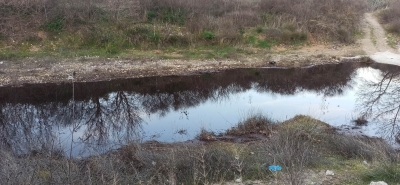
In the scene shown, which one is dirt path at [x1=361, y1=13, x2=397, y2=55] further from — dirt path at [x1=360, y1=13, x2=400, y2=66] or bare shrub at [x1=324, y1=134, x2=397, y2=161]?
bare shrub at [x1=324, y1=134, x2=397, y2=161]

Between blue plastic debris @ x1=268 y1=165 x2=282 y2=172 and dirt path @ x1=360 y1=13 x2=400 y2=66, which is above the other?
blue plastic debris @ x1=268 y1=165 x2=282 y2=172

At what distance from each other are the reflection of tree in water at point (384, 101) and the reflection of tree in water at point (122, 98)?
1.11 m

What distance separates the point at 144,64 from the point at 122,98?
11.4 ft

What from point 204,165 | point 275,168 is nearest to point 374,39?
point 275,168

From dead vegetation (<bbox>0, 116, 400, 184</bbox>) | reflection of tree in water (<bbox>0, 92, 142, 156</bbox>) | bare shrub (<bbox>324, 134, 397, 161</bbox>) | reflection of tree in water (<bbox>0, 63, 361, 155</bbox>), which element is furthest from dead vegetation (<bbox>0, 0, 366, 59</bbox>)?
bare shrub (<bbox>324, 134, 397, 161</bbox>)

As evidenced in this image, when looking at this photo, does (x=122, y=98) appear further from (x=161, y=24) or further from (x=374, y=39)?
(x=374, y=39)

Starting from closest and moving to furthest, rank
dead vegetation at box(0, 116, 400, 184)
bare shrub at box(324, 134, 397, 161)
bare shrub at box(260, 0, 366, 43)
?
dead vegetation at box(0, 116, 400, 184)
bare shrub at box(324, 134, 397, 161)
bare shrub at box(260, 0, 366, 43)

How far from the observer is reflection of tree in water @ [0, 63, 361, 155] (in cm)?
1102

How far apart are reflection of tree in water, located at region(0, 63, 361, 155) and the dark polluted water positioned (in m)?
0.03

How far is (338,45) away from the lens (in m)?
21.5

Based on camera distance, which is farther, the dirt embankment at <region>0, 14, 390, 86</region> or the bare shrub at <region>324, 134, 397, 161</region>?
the dirt embankment at <region>0, 14, 390, 86</region>

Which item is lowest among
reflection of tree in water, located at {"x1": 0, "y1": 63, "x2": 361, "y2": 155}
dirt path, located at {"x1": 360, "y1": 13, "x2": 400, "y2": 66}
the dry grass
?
reflection of tree in water, located at {"x1": 0, "y1": 63, "x2": 361, "y2": 155}

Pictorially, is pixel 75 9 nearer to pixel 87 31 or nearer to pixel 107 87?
pixel 87 31

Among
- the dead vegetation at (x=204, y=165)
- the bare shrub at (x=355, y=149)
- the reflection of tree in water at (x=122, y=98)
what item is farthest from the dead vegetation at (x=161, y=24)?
the bare shrub at (x=355, y=149)
